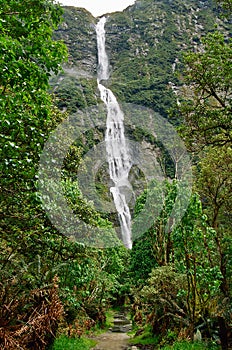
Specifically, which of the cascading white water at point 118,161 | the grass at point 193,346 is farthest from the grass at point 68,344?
the cascading white water at point 118,161

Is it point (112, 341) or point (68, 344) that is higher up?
point (68, 344)

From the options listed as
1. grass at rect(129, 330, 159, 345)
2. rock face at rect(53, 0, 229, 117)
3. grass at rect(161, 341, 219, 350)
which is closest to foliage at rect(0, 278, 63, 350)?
grass at rect(161, 341, 219, 350)

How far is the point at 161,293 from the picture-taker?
1246cm

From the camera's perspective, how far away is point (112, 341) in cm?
1554

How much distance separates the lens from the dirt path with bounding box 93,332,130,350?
13883mm

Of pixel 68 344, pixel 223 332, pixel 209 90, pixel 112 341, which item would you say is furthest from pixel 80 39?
pixel 223 332

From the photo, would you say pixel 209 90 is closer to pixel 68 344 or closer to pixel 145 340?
pixel 68 344

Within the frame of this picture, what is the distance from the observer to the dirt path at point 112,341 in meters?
13.9

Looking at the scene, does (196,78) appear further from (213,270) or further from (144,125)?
(144,125)

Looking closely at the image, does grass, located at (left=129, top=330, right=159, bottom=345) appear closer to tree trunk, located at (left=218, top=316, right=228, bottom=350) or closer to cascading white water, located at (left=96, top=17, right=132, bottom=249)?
tree trunk, located at (left=218, top=316, right=228, bottom=350)

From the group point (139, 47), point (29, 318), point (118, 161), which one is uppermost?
point (139, 47)

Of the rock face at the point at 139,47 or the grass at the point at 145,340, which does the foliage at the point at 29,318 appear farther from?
the rock face at the point at 139,47

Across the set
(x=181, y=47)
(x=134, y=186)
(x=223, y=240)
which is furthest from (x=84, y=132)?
(x=223, y=240)

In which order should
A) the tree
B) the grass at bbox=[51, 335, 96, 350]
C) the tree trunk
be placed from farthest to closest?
the grass at bbox=[51, 335, 96, 350]
the tree
the tree trunk
